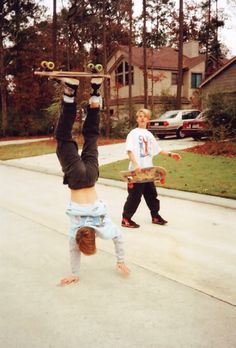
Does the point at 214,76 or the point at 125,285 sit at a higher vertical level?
the point at 214,76

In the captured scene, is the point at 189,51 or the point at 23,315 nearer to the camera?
the point at 23,315

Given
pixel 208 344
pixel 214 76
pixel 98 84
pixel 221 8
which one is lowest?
pixel 208 344

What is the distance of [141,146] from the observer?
596 centimetres

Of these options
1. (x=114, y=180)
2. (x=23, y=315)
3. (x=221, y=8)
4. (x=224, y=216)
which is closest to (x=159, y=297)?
(x=23, y=315)

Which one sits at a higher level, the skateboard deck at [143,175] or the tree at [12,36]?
the tree at [12,36]

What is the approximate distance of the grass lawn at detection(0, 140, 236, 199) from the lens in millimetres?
8781

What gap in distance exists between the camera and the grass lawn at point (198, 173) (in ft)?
28.8

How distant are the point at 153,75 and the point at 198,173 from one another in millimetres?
28256

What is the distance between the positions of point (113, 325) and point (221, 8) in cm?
4711

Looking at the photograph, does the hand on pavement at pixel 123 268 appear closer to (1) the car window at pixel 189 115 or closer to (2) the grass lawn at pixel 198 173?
(2) the grass lawn at pixel 198 173

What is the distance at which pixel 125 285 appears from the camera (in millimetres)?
4086

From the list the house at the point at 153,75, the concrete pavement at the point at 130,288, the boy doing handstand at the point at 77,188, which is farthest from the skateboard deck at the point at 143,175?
the house at the point at 153,75

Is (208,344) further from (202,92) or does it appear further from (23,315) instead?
(202,92)

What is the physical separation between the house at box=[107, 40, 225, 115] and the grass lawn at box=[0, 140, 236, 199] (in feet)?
77.3
